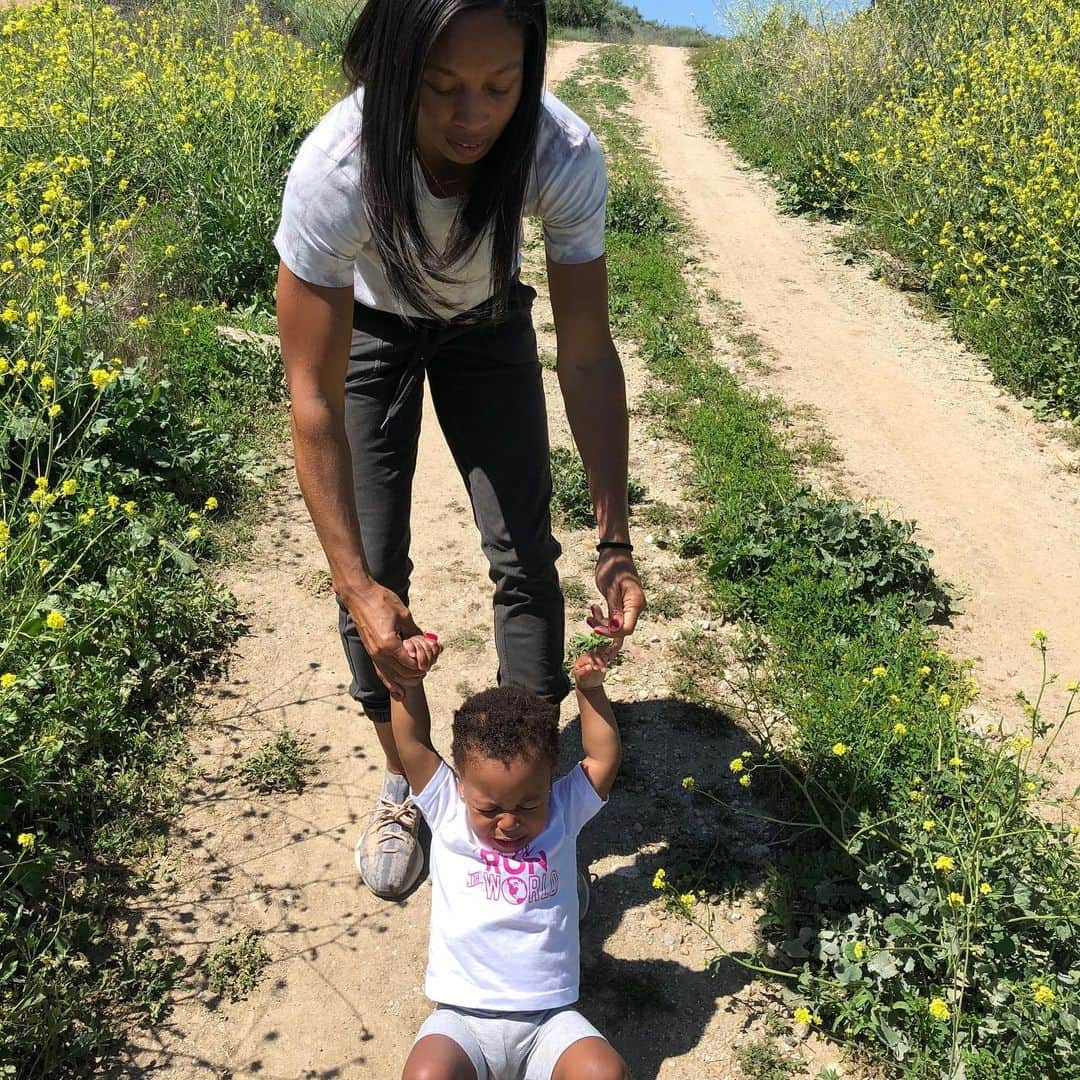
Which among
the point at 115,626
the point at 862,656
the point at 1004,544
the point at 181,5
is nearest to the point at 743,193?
the point at 181,5

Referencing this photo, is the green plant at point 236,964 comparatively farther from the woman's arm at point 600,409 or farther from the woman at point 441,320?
the woman's arm at point 600,409

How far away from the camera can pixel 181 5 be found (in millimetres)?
7715

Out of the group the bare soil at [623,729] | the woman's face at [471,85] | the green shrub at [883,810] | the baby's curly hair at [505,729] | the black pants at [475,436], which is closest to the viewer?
the woman's face at [471,85]

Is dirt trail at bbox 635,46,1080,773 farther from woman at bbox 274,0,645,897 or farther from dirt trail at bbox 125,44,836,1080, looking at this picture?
woman at bbox 274,0,645,897

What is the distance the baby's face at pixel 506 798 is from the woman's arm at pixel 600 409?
33cm

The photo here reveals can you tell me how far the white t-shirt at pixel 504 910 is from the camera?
2.06 meters

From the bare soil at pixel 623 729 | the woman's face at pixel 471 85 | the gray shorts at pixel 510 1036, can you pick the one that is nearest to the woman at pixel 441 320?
the woman's face at pixel 471 85

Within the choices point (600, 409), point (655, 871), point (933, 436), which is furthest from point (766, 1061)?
point (933, 436)

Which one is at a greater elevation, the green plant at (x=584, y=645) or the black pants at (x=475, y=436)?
the black pants at (x=475, y=436)

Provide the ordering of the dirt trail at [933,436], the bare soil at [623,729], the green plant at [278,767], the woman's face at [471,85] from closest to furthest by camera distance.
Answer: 1. the woman's face at [471,85]
2. the bare soil at [623,729]
3. the green plant at [278,767]
4. the dirt trail at [933,436]

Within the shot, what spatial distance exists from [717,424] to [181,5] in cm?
566

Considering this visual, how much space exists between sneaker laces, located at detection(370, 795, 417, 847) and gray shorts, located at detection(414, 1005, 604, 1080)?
2.27ft

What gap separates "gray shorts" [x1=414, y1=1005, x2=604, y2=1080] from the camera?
1.98m

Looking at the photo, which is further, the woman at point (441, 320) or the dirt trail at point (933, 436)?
the dirt trail at point (933, 436)
